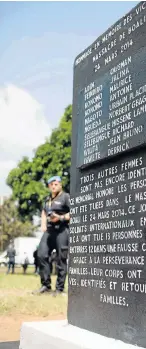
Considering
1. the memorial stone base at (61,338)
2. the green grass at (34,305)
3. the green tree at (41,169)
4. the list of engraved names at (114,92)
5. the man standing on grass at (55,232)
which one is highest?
the green tree at (41,169)

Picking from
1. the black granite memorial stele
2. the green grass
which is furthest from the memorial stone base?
the green grass

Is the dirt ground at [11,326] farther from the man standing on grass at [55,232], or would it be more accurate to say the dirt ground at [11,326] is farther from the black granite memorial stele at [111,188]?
the man standing on grass at [55,232]

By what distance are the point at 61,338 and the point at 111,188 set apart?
1141 mm

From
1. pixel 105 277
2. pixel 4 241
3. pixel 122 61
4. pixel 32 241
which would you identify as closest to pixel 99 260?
pixel 105 277

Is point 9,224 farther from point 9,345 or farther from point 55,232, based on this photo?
point 9,345

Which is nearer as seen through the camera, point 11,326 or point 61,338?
point 61,338

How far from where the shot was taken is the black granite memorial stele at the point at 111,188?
3796 mm

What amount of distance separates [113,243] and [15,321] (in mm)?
Answer: 2443

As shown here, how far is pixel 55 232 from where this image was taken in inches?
349

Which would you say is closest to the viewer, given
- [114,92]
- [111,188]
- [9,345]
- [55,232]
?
[111,188]

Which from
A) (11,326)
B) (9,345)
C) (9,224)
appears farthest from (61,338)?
(9,224)

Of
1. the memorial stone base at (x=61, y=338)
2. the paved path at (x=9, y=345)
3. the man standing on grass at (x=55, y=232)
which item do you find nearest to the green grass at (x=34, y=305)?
the man standing on grass at (x=55, y=232)

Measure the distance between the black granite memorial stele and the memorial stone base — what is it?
0.07 meters

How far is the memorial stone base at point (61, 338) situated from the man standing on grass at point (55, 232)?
3979 millimetres
